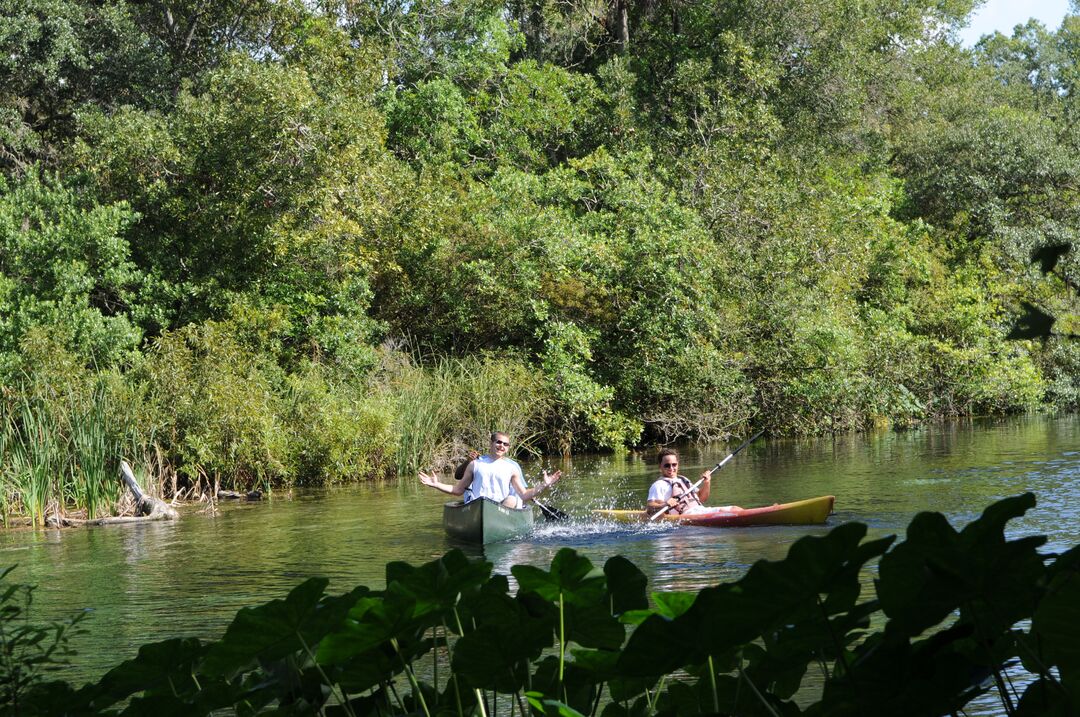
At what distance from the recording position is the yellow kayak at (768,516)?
12.0 m

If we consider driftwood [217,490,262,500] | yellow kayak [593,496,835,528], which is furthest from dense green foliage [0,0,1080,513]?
yellow kayak [593,496,835,528]

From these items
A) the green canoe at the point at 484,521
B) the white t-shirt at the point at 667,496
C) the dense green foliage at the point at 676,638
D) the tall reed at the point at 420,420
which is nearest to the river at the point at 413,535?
the green canoe at the point at 484,521

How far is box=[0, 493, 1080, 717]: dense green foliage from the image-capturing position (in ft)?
5.37

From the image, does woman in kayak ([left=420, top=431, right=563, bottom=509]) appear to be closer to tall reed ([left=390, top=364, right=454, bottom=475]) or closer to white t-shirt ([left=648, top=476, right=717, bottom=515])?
white t-shirt ([left=648, top=476, right=717, bottom=515])

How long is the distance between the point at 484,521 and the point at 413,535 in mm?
1278

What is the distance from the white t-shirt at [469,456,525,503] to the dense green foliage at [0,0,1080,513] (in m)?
5.09

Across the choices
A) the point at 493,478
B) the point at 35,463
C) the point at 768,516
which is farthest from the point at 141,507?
the point at 768,516

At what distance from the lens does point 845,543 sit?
1.61m

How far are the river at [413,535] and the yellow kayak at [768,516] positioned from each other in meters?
0.14

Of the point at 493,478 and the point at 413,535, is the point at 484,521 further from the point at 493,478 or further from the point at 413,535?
the point at 413,535

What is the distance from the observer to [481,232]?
24047mm

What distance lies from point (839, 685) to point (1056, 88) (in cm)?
6495

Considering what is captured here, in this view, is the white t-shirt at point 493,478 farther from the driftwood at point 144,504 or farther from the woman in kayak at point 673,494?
the driftwood at point 144,504

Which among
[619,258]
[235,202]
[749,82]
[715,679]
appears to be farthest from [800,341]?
[715,679]
